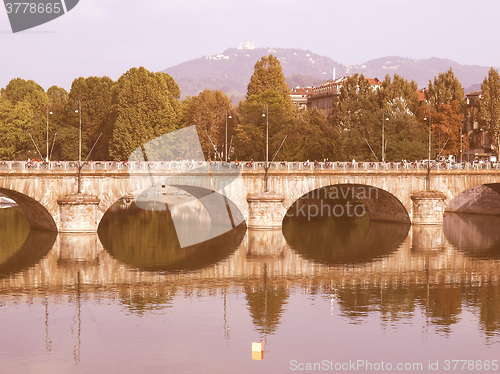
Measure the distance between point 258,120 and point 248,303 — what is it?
6793 cm

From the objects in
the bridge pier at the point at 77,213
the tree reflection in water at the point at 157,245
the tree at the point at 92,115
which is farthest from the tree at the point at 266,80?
the bridge pier at the point at 77,213

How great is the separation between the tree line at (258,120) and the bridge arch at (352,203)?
5.06 meters

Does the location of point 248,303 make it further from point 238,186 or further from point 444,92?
point 444,92

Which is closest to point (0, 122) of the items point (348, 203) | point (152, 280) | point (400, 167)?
point (348, 203)

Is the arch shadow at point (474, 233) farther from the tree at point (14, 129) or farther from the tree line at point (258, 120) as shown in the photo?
the tree at point (14, 129)

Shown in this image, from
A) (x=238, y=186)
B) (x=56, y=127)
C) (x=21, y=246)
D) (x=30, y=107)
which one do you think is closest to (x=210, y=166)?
(x=238, y=186)

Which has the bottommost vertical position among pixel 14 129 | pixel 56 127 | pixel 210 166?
pixel 210 166

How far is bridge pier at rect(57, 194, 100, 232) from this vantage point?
247 ft

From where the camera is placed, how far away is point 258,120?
116m

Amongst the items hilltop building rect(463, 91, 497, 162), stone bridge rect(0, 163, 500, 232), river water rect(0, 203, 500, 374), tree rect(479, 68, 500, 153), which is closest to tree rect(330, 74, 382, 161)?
stone bridge rect(0, 163, 500, 232)

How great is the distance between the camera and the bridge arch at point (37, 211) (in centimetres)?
7612

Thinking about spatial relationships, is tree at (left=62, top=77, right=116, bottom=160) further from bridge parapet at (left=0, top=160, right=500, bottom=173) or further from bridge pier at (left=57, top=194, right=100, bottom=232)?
bridge pier at (left=57, top=194, right=100, bottom=232)

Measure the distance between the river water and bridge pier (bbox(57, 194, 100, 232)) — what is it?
4.03ft

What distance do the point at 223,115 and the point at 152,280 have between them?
83.8 meters
